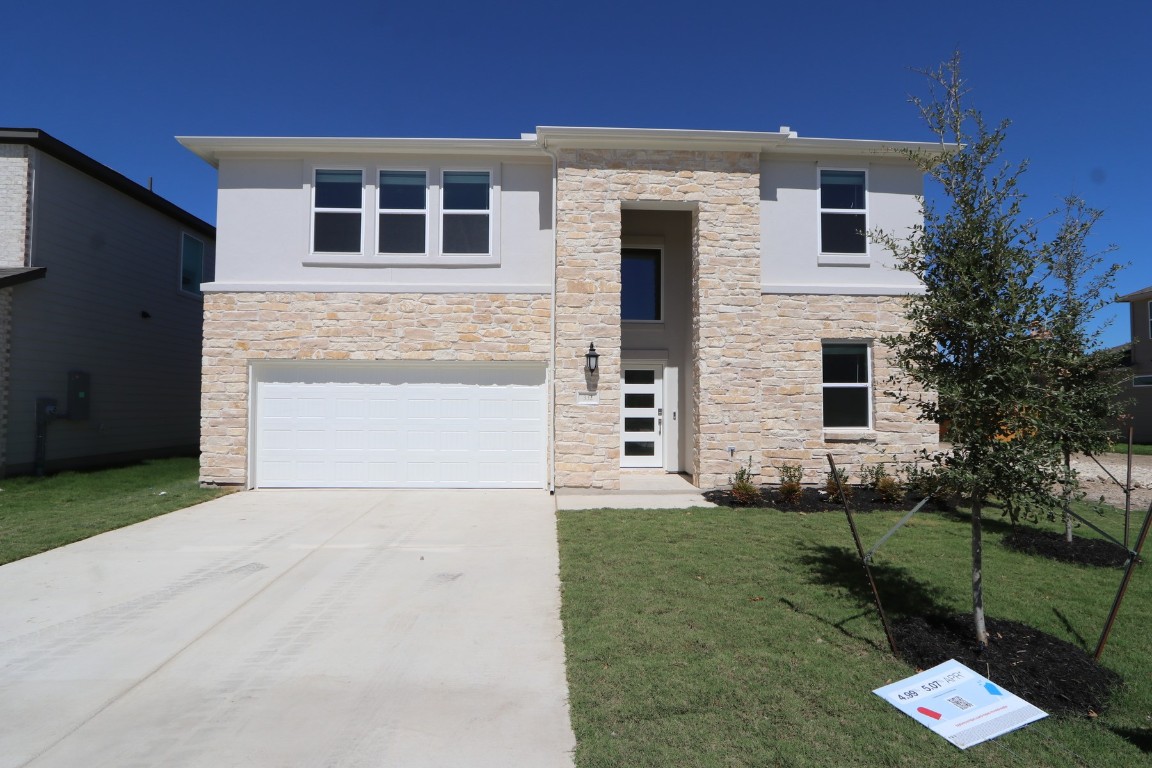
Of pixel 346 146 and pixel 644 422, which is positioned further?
pixel 644 422

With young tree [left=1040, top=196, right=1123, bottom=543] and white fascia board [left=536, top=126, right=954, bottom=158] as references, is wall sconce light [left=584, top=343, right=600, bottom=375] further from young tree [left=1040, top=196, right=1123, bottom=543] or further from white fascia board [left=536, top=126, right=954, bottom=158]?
young tree [left=1040, top=196, right=1123, bottom=543]

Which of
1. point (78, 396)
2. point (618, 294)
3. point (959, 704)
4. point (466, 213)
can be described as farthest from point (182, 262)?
point (959, 704)

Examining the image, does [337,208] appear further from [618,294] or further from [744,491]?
[744,491]

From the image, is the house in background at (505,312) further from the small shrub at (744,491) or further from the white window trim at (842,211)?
the small shrub at (744,491)

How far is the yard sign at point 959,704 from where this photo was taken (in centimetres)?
320

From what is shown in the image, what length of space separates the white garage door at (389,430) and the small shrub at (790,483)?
3926 mm

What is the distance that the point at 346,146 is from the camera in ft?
35.0

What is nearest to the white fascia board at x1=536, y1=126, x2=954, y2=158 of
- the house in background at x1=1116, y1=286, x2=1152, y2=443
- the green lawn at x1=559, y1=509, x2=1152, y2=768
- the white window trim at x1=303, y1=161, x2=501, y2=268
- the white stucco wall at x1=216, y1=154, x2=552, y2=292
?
the white stucco wall at x1=216, y1=154, x2=552, y2=292

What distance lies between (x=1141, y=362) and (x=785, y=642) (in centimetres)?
2636

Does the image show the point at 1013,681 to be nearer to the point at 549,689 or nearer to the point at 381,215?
the point at 549,689

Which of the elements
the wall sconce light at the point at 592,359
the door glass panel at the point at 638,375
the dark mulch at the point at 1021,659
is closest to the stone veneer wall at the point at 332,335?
the wall sconce light at the point at 592,359

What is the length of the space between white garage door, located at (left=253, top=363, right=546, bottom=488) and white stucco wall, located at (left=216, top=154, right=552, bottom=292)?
1435mm

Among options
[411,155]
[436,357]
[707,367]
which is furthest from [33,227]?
[707,367]

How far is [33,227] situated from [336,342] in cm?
657
